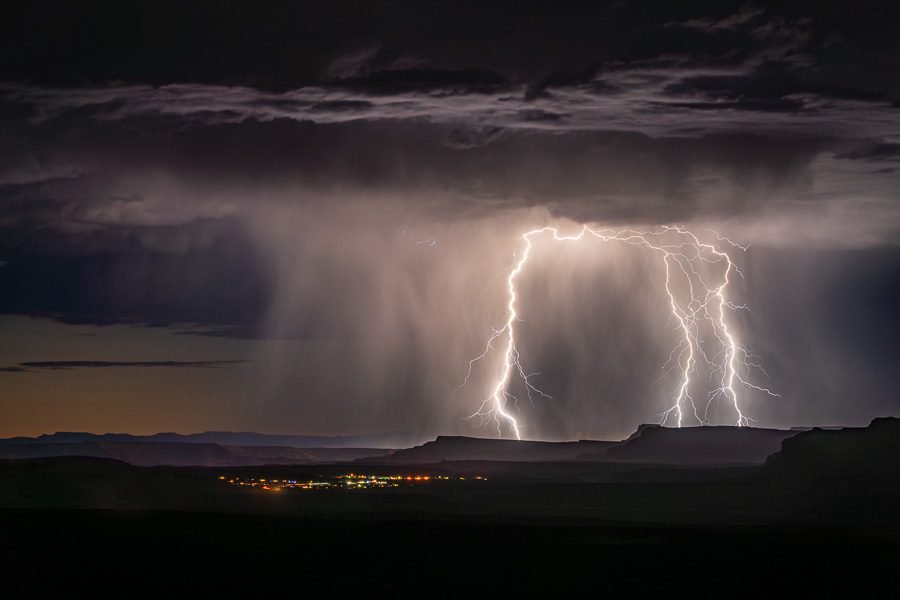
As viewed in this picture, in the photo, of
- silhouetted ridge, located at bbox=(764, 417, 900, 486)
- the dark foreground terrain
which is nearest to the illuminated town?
the dark foreground terrain

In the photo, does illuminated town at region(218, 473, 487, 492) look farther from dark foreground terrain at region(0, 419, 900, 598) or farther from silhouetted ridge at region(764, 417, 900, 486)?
silhouetted ridge at region(764, 417, 900, 486)

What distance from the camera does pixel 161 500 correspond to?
385 feet

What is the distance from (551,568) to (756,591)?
10926 mm

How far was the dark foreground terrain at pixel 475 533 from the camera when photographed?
5316cm

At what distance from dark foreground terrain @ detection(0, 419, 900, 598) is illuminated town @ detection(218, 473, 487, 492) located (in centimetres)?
305

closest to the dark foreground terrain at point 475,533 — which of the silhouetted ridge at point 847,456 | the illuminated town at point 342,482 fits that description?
the silhouetted ridge at point 847,456

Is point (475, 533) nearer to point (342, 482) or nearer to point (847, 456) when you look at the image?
point (847, 456)

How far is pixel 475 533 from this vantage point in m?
78.0

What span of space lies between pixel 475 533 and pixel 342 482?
76673 millimetres

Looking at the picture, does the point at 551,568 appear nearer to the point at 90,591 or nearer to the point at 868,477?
the point at 90,591

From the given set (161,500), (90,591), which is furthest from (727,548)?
(161,500)

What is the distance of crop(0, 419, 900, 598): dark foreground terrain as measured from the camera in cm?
5316

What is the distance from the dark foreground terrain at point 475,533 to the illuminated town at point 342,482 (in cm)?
305

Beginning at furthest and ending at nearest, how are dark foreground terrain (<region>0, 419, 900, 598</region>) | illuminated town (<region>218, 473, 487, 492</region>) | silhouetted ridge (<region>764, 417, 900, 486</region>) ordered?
1. illuminated town (<region>218, 473, 487, 492</region>)
2. silhouetted ridge (<region>764, 417, 900, 486</region>)
3. dark foreground terrain (<region>0, 419, 900, 598</region>)
